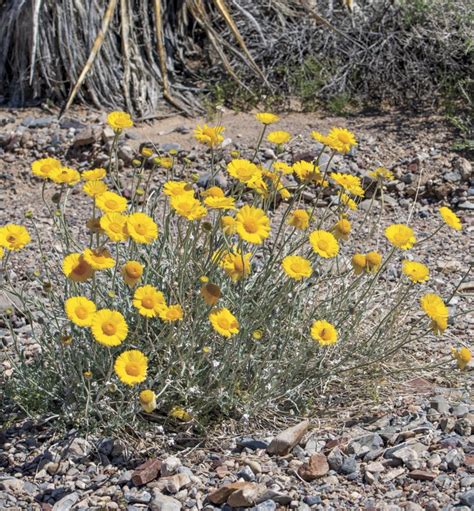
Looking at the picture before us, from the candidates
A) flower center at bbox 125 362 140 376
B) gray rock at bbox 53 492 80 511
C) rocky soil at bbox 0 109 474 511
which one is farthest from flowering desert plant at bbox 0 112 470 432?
gray rock at bbox 53 492 80 511

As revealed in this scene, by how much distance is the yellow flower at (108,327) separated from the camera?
8.75 ft

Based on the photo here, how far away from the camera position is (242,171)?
312 centimetres

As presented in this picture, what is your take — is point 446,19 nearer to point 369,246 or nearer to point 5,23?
point 369,246

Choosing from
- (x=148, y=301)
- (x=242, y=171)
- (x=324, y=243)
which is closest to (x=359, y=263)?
(x=324, y=243)

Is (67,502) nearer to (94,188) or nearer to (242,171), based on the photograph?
(94,188)

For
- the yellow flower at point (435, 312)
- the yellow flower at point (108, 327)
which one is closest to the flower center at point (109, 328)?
the yellow flower at point (108, 327)

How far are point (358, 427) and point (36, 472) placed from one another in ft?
3.85

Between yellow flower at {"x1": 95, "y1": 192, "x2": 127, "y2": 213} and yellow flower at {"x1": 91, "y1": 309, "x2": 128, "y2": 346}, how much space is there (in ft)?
1.17

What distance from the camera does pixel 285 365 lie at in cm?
330

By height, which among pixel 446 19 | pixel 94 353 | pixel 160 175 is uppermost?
pixel 446 19

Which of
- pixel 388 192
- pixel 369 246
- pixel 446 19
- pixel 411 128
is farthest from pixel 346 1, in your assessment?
pixel 369 246

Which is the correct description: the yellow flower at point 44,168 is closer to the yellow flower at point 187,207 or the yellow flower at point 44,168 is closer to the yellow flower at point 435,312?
the yellow flower at point 187,207

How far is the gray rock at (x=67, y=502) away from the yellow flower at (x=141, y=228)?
86 cm

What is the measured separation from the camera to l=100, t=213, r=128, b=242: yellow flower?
2.79m
